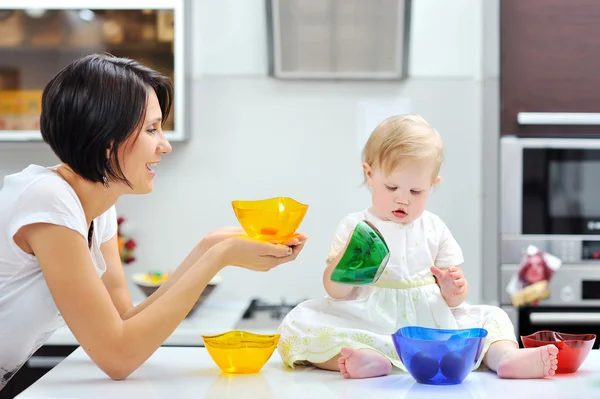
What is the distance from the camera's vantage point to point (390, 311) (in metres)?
1.40

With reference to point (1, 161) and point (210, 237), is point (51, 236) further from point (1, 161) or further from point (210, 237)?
point (1, 161)

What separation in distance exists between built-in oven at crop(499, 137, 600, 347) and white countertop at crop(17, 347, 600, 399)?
1.23 meters

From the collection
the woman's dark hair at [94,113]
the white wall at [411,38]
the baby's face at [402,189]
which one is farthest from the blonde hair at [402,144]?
the white wall at [411,38]

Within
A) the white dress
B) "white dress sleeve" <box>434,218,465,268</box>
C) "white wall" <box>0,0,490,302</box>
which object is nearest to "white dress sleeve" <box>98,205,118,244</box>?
the white dress

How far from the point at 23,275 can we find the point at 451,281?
2.55ft

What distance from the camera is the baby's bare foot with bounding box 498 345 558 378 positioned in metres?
1.25

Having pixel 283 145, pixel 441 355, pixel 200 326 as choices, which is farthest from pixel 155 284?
pixel 441 355

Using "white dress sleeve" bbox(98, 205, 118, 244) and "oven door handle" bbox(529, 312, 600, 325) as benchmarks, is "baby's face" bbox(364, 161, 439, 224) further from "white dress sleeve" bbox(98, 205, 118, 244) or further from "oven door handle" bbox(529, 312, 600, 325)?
"oven door handle" bbox(529, 312, 600, 325)

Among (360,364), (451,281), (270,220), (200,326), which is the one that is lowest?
(200,326)

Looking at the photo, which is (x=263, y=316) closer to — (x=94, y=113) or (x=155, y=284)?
(x=155, y=284)

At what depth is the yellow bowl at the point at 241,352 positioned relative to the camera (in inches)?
50.6

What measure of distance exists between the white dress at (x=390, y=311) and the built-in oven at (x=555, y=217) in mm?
1182

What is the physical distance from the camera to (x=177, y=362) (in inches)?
55.5

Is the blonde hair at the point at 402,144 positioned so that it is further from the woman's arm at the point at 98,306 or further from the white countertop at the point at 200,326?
the white countertop at the point at 200,326
